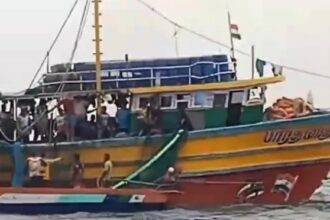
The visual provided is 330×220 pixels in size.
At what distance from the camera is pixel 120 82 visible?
25203 mm

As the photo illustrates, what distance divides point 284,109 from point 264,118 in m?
0.60

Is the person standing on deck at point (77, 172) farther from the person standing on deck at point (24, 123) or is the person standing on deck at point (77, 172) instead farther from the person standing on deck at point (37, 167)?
the person standing on deck at point (24, 123)

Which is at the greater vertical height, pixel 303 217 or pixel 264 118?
pixel 264 118

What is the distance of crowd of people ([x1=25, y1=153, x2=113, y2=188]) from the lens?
79.8ft

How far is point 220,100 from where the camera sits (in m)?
25.0

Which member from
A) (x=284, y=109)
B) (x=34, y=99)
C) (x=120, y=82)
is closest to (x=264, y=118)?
(x=284, y=109)

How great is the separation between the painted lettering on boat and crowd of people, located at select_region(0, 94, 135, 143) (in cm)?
379

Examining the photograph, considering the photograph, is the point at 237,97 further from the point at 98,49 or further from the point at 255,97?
the point at 98,49

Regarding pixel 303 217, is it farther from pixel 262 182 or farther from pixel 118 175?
pixel 118 175

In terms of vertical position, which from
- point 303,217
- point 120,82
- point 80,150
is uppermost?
point 120,82

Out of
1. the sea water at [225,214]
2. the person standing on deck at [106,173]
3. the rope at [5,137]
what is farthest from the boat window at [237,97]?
the rope at [5,137]

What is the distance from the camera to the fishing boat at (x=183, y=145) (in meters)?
24.0

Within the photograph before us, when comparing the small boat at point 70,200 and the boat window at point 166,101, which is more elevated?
the boat window at point 166,101

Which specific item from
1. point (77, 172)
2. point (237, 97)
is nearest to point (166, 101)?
point (237, 97)
